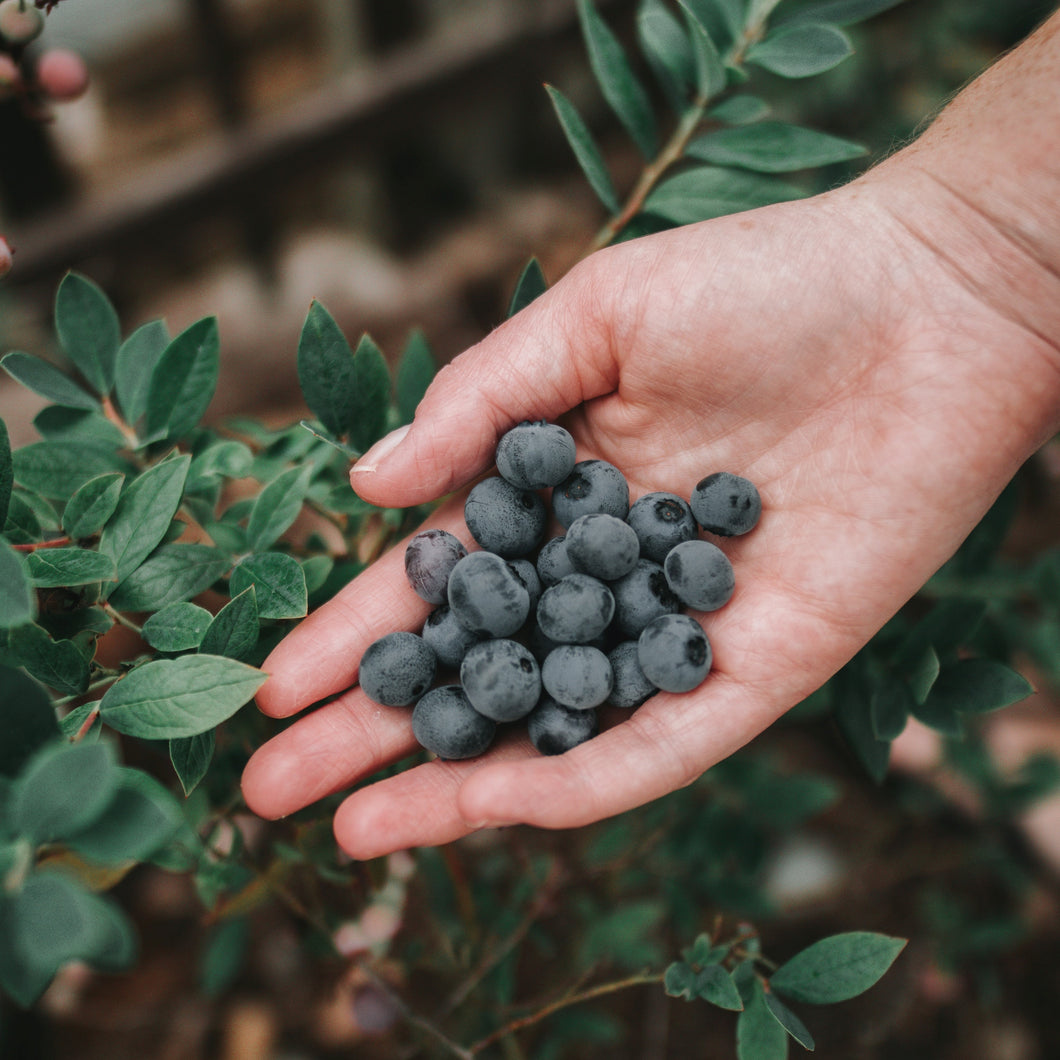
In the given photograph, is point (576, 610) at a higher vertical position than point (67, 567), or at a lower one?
lower

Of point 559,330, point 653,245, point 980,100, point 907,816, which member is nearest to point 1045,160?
point 980,100

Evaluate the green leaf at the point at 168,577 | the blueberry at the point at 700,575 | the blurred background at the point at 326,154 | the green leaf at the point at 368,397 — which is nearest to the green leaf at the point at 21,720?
the green leaf at the point at 168,577

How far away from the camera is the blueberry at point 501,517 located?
3.92 feet

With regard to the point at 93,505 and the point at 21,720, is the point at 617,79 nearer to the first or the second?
the point at 93,505

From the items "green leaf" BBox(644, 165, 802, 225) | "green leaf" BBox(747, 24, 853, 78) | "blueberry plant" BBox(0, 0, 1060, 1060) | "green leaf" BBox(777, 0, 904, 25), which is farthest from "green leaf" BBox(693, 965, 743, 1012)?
"green leaf" BBox(777, 0, 904, 25)

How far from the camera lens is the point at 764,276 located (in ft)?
4.08

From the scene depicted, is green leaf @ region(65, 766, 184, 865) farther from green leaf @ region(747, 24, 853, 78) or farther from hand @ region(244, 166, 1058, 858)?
green leaf @ region(747, 24, 853, 78)

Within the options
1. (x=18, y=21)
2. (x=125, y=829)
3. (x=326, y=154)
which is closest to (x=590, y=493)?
(x=125, y=829)

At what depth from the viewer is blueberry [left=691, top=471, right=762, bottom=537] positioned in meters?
1.20

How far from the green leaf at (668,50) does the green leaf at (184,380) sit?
78 cm

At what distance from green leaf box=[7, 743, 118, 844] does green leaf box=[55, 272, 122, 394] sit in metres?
0.71

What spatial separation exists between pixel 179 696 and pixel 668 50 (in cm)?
115

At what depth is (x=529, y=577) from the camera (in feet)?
4.00

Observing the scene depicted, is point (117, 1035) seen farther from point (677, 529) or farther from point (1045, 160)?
point (1045, 160)
